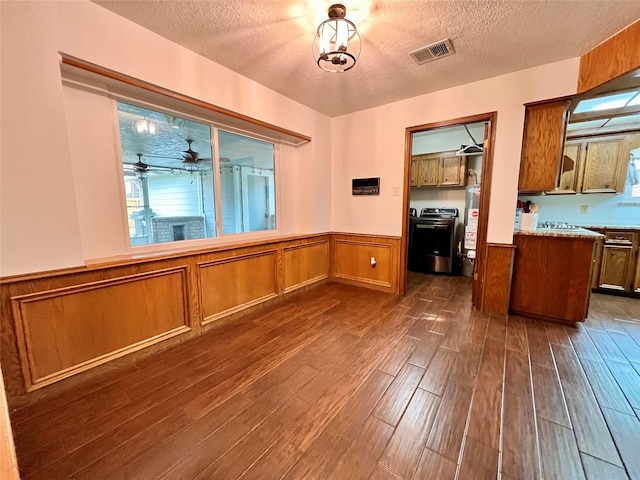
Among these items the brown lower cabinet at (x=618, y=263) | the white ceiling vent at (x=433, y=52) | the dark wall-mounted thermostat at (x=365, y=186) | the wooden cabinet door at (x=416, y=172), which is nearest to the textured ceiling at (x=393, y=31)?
the white ceiling vent at (x=433, y=52)

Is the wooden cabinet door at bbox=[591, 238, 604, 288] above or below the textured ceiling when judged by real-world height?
below

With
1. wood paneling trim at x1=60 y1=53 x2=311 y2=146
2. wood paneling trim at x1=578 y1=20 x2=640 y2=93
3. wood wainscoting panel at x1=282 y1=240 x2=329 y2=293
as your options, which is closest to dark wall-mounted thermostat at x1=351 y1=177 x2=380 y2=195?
wood wainscoting panel at x1=282 y1=240 x2=329 y2=293

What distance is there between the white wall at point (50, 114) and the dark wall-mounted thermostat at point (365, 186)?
89.7 inches

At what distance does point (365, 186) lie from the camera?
11.8 feet

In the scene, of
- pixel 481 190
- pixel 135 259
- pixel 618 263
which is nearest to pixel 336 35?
pixel 135 259

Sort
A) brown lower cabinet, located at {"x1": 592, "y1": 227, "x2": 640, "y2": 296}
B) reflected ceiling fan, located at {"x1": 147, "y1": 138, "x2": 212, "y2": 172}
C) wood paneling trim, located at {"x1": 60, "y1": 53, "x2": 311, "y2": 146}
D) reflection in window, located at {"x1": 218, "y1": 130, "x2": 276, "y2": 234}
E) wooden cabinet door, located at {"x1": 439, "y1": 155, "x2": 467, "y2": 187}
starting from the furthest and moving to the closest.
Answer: wooden cabinet door, located at {"x1": 439, "y1": 155, "x2": 467, "y2": 187}
brown lower cabinet, located at {"x1": 592, "y1": 227, "x2": 640, "y2": 296}
reflection in window, located at {"x1": 218, "y1": 130, "x2": 276, "y2": 234}
reflected ceiling fan, located at {"x1": 147, "y1": 138, "x2": 212, "y2": 172}
wood paneling trim, located at {"x1": 60, "y1": 53, "x2": 311, "y2": 146}

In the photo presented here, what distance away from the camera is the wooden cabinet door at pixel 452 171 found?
170 inches

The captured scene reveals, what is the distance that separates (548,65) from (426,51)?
1.23 metres

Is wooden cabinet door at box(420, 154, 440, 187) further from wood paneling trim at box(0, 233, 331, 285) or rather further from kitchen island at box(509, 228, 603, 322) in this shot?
wood paneling trim at box(0, 233, 331, 285)

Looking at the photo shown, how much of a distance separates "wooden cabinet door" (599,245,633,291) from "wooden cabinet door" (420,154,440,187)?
2370 mm

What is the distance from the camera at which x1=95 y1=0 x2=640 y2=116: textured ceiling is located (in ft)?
5.58

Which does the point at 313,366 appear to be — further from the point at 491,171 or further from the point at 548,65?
the point at 548,65

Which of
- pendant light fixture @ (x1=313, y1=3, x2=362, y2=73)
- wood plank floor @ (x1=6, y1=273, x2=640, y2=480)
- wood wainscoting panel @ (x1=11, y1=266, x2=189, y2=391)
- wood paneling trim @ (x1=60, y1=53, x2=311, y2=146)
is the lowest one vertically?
wood plank floor @ (x1=6, y1=273, x2=640, y2=480)

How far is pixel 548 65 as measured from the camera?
2.39 metres
